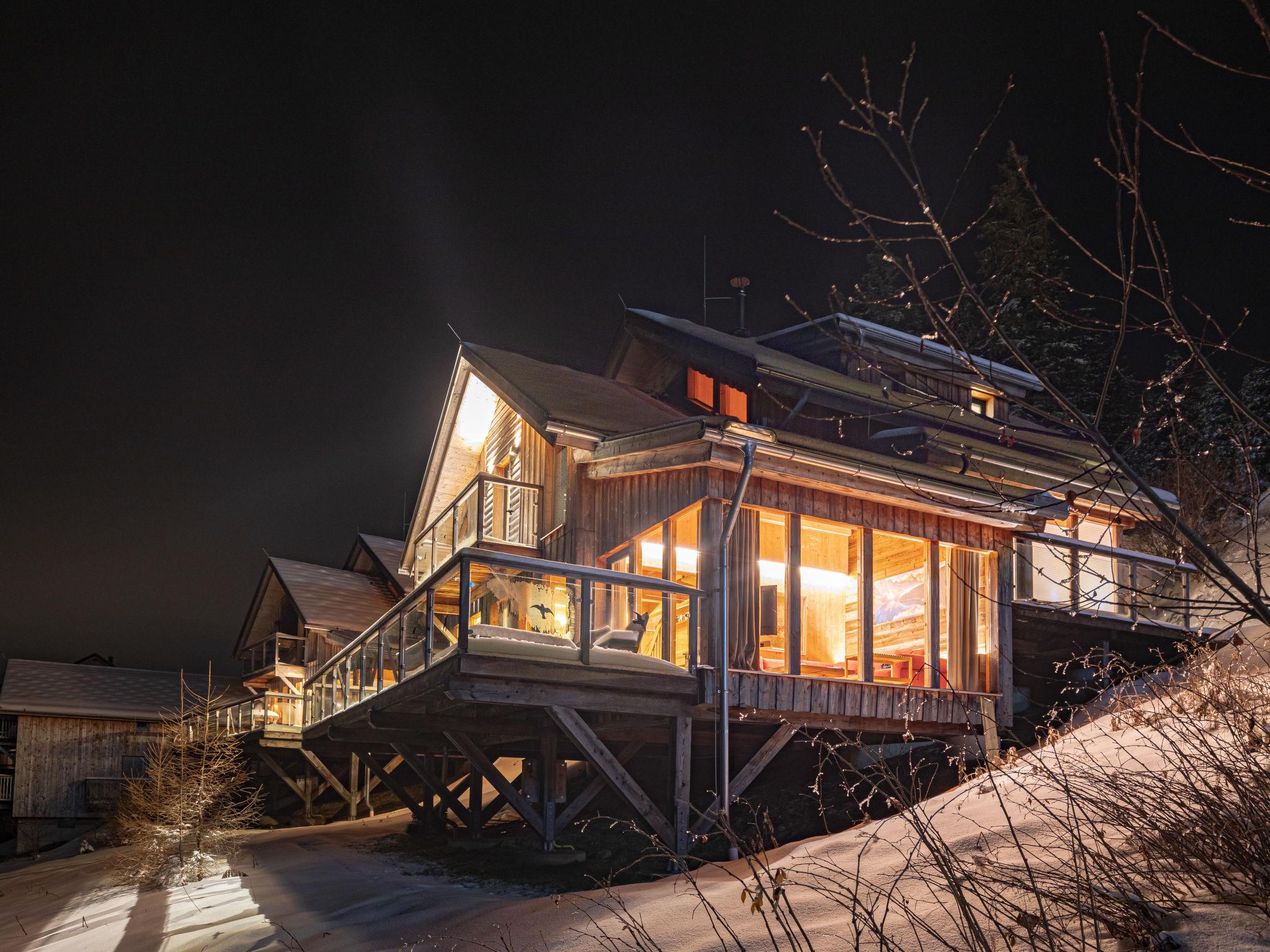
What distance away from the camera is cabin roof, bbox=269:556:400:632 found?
3042 centimetres

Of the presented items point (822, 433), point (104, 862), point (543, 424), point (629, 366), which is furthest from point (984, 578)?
point (104, 862)

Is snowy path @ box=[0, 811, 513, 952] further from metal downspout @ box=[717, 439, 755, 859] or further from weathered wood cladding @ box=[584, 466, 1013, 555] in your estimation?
weathered wood cladding @ box=[584, 466, 1013, 555]

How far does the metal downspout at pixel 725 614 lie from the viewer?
37.4ft

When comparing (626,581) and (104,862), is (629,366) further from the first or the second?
(104,862)

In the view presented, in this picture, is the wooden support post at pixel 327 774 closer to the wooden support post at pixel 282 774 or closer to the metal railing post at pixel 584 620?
the wooden support post at pixel 282 774

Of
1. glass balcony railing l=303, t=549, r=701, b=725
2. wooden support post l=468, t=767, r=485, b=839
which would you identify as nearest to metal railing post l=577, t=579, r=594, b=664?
glass balcony railing l=303, t=549, r=701, b=725

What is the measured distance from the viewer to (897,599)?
650 inches

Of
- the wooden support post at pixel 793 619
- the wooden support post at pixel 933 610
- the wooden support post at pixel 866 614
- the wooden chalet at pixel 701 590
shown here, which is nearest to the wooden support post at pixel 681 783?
the wooden chalet at pixel 701 590

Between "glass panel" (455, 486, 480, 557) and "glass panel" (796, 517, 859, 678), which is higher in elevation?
"glass panel" (455, 486, 480, 557)

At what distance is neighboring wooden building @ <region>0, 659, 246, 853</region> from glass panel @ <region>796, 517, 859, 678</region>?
A: 25.6 m

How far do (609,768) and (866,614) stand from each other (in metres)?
3.87

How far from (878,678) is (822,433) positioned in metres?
4.87

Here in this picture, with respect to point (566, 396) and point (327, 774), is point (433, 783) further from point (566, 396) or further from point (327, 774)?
point (327, 774)

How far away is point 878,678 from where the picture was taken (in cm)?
1518
